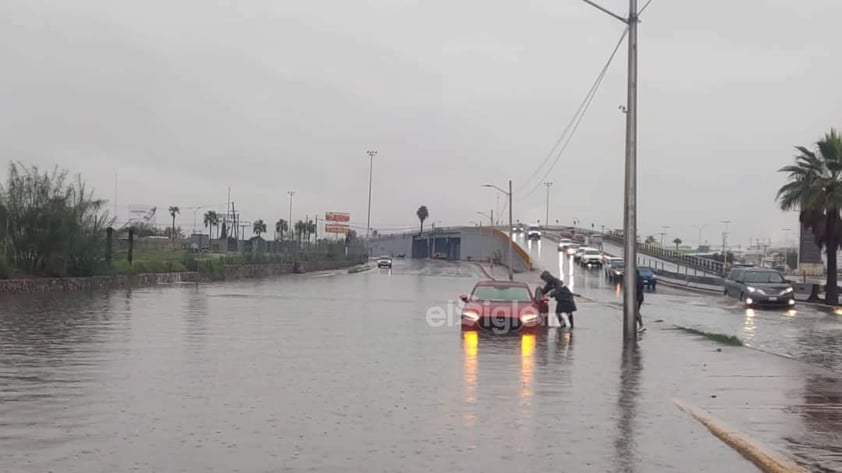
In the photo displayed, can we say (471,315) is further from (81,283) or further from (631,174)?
(81,283)

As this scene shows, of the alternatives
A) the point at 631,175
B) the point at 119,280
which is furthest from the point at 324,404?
the point at 119,280

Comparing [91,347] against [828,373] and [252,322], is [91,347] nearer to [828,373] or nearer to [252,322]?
[252,322]

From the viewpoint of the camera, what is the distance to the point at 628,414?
10.3 m

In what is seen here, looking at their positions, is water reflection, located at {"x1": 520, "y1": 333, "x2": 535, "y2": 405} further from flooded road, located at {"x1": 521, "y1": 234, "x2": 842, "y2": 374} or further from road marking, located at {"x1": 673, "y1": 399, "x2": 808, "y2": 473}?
flooded road, located at {"x1": 521, "y1": 234, "x2": 842, "y2": 374}

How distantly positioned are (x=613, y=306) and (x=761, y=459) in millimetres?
28550

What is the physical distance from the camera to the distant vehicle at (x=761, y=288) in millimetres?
35438

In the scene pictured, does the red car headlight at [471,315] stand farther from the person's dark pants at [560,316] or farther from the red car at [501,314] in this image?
the person's dark pants at [560,316]

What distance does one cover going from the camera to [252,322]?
22797 mm

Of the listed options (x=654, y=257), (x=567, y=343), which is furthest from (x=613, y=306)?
(x=654, y=257)

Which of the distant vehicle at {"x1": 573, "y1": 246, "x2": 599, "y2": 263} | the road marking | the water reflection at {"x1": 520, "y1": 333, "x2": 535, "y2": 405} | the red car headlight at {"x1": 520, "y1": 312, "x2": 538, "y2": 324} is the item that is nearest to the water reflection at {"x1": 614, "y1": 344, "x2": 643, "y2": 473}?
the road marking

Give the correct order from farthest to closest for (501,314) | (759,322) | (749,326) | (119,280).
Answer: (119,280), (759,322), (749,326), (501,314)

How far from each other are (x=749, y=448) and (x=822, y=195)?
32389mm

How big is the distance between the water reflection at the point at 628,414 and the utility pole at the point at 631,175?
3225 mm

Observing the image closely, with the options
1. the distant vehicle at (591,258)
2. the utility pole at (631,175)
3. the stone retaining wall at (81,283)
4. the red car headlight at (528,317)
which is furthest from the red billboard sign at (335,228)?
the utility pole at (631,175)
